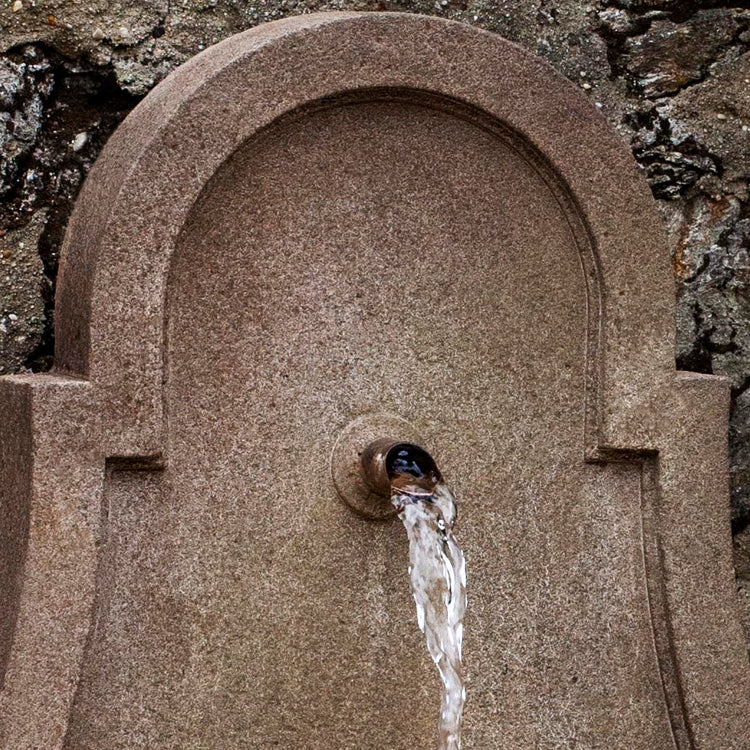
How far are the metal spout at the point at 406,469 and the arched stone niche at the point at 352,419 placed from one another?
132mm

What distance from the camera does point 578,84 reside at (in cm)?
263

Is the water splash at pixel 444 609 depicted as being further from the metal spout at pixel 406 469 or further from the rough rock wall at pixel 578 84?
the rough rock wall at pixel 578 84

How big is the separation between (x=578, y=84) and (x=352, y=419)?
0.94m

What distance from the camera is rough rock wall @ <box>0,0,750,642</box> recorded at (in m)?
2.30

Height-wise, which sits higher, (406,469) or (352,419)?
(352,419)

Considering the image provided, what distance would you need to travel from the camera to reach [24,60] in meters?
2.30

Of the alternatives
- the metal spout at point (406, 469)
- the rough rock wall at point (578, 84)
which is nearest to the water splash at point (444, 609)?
→ the metal spout at point (406, 469)

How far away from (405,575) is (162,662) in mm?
459

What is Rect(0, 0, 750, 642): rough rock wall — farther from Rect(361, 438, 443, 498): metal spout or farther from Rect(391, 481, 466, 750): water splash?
Rect(391, 481, 466, 750): water splash

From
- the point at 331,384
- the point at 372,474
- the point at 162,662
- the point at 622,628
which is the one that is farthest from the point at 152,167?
the point at 622,628

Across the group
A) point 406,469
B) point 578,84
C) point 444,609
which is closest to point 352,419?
point 406,469

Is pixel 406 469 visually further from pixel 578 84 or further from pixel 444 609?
pixel 578 84

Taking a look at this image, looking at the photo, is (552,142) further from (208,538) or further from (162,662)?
(162,662)

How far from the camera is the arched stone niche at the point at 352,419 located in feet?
6.45
